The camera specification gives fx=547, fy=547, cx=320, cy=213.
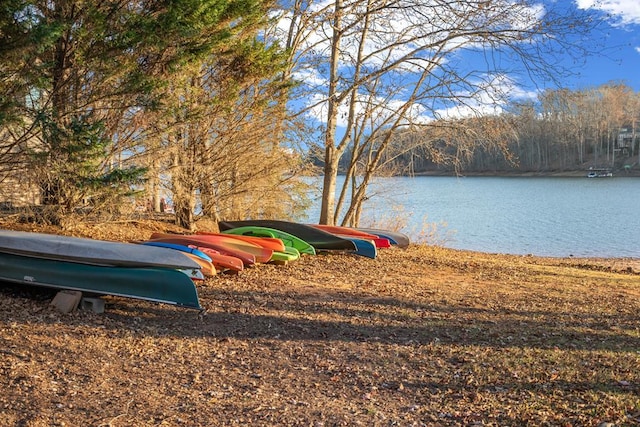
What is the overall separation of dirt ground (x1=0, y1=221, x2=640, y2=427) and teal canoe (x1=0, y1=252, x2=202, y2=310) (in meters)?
0.19

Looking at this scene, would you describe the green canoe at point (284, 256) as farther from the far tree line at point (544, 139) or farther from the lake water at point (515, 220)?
the lake water at point (515, 220)

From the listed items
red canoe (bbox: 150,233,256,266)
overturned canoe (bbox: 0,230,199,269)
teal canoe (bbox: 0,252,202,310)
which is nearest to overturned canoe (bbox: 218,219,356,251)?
red canoe (bbox: 150,233,256,266)

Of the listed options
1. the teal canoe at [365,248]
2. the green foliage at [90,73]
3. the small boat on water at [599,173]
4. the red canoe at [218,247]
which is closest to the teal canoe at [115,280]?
the green foliage at [90,73]

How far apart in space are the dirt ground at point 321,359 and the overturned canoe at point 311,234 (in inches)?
91.0

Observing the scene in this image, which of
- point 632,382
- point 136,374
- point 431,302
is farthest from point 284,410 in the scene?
point 431,302

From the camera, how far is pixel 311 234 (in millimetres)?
9625

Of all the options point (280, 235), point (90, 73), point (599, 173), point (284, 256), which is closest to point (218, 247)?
point (284, 256)

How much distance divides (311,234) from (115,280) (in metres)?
4.67

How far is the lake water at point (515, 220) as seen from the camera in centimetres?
1667

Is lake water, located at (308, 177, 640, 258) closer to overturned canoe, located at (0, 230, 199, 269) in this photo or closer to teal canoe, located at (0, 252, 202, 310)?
overturned canoe, located at (0, 230, 199, 269)

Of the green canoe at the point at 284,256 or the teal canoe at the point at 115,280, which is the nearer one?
the teal canoe at the point at 115,280

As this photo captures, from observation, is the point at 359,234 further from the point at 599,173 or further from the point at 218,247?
the point at 599,173

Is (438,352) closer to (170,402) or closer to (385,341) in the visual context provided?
(385,341)

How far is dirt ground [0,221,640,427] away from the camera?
3.32 m
